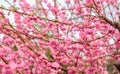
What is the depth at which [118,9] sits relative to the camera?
7.92 m

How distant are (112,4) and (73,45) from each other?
3.27 m

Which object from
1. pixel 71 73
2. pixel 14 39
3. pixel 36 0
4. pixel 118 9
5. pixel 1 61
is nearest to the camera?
pixel 1 61

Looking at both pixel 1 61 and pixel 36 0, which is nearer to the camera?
pixel 1 61

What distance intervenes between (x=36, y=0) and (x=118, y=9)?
2.41 meters

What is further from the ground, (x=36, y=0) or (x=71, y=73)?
(x=36, y=0)

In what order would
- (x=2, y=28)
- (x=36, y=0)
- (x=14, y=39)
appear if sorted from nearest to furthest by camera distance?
(x=2, y=28) → (x=14, y=39) → (x=36, y=0)

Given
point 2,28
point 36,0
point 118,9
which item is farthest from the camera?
point 118,9

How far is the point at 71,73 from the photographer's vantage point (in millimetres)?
5738

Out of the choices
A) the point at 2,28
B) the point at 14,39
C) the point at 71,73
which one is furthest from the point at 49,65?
the point at 2,28

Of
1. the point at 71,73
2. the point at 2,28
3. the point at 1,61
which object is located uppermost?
the point at 2,28

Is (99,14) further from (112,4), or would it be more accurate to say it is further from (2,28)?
(112,4)

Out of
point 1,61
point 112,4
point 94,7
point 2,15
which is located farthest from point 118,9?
point 1,61

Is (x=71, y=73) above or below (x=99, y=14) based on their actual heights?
below

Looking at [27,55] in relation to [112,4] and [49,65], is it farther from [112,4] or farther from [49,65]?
[112,4]
